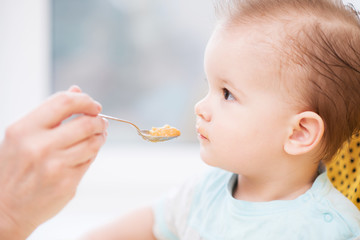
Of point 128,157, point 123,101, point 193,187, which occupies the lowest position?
point 128,157

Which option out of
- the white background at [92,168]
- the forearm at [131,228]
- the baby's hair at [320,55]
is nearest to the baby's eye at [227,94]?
the baby's hair at [320,55]

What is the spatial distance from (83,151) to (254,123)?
1.11 ft

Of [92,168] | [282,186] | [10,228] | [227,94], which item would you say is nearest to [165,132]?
[227,94]

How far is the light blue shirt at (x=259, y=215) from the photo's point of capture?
0.86 meters

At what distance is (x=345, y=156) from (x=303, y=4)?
348 millimetres

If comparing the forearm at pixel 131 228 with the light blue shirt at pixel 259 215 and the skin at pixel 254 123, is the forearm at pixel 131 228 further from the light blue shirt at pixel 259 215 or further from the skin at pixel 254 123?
the skin at pixel 254 123

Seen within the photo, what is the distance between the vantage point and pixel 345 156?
3.27ft

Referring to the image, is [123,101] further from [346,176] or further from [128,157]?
[346,176]

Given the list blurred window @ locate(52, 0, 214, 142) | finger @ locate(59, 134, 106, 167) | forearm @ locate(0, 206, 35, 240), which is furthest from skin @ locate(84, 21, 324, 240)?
blurred window @ locate(52, 0, 214, 142)

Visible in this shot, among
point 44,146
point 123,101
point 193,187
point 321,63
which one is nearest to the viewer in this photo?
point 44,146

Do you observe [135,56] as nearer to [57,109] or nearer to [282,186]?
[282,186]

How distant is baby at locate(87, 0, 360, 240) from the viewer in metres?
0.85

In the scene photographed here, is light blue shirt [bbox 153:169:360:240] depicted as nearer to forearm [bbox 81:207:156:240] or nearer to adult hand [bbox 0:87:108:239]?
forearm [bbox 81:207:156:240]

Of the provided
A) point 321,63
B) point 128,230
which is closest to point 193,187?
point 128,230
